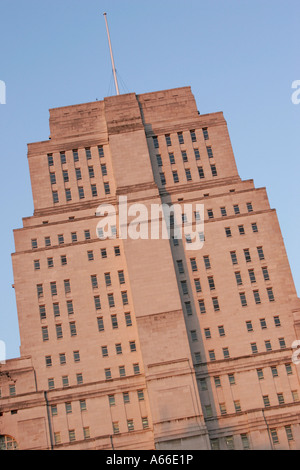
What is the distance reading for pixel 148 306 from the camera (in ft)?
278

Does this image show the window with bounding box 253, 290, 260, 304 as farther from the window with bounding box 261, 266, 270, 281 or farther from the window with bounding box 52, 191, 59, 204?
the window with bounding box 52, 191, 59, 204

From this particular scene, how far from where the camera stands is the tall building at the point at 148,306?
81438mm

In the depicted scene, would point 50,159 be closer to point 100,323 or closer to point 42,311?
point 42,311

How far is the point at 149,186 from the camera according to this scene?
3622 inches

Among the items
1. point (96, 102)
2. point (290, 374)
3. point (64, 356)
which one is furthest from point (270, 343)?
point (96, 102)

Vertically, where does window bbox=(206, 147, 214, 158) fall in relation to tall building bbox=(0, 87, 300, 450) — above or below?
above

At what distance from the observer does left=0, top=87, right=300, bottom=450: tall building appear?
3206 inches

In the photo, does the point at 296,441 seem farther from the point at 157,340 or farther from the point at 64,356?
the point at 64,356

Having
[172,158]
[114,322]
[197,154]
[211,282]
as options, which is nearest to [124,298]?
[114,322]

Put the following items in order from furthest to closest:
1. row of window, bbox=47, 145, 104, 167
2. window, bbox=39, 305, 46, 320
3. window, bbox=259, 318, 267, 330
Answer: row of window, bbox=47, 145, 104, 167 → window, bbox=39, 305, 46, 320 → window, bbox=259, 318, 267, 330

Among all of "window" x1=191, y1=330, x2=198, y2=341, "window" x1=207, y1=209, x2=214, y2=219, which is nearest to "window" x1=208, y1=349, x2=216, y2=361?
"window" x1=191, y1=330, x2=198, y2=341

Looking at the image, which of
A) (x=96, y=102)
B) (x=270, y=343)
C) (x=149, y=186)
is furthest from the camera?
(x=96, y=102)

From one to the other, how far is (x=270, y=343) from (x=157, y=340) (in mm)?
13980
